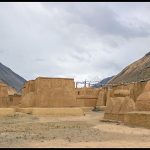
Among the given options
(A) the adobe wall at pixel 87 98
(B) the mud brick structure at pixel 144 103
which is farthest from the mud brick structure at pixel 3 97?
(B) the mud brick structure at pixel 144 103

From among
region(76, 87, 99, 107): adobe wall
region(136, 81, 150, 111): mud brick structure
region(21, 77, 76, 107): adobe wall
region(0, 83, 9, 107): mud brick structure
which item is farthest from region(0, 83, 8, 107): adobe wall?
region(136, 81, 150, 111): mud brick structure

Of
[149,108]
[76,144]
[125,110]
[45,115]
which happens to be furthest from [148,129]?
[45,115]

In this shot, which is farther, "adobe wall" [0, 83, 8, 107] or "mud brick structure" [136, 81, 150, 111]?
"adobe wall" [0, 83, 8, 107]

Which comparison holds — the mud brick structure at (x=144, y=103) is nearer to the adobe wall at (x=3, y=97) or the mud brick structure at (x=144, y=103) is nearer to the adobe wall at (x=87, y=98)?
the adobe wall at (x=87, y=98)

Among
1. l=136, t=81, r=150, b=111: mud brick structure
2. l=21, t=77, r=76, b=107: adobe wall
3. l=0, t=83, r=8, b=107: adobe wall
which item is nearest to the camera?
l=136, t=81, r=150, b=111: mud brick structure

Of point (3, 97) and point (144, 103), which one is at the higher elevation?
point (3, 97)

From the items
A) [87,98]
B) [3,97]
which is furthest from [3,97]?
[87,98]

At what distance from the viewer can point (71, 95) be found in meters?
A: 25.0

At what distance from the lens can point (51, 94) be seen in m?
24.3

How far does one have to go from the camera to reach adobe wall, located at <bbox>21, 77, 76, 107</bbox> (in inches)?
949

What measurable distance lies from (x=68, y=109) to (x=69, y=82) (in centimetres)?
315

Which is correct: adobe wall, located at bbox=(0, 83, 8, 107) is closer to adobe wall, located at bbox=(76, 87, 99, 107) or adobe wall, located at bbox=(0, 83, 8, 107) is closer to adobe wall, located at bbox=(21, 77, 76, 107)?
adobe wall, located at bbox=(76, 87, 99, 107)

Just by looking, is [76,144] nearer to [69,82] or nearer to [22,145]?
[22,145]

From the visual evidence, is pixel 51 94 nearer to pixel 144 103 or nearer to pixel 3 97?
pixel 144 103
